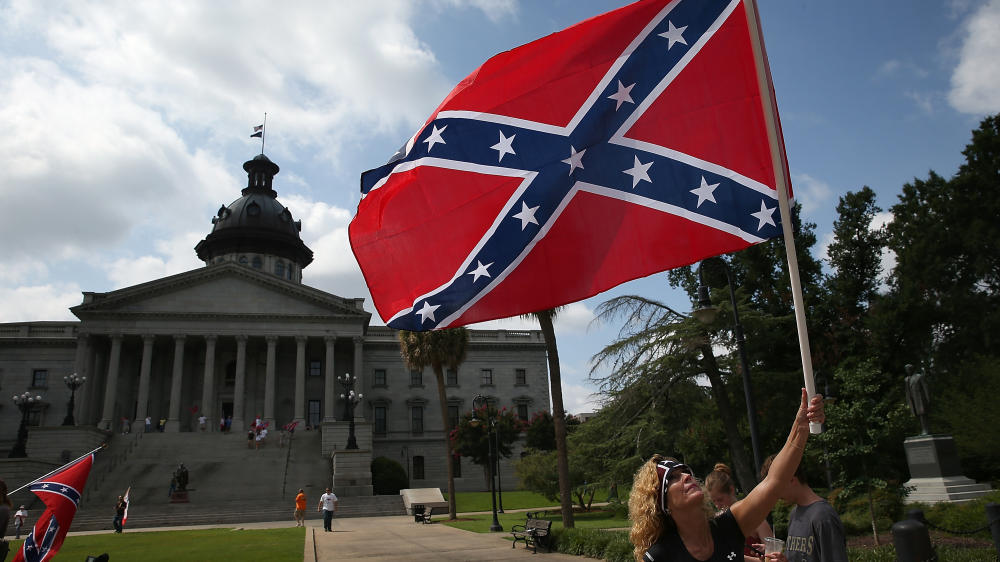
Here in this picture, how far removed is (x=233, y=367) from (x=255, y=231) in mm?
17795

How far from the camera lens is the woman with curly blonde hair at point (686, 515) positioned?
11.5 feet

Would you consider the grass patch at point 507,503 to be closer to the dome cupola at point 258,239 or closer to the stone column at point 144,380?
the stone column at point 144,380

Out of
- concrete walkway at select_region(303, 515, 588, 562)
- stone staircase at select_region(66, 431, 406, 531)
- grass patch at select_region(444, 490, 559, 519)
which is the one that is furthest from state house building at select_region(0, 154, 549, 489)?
concrete walkway at select_region(303, 515, 588, 562)

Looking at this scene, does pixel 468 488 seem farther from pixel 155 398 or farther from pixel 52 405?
pixel 52 405

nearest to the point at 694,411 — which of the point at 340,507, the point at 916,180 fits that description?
the point at 340,507

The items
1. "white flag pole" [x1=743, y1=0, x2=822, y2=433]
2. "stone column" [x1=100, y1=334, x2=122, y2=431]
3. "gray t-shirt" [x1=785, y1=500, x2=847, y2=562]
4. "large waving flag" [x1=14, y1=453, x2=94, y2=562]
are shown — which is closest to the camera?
"gray t-shirt" [x1=785, y1=500, x2=847, y2=562]

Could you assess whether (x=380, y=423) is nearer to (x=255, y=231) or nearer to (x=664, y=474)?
(x=255, y=231)

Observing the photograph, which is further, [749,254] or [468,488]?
[468,488]

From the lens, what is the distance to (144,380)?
5584 cm

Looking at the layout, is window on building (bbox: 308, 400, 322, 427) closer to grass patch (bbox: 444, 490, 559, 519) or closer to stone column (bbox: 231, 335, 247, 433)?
stone column (bbox: 231, 335, 247, 433)

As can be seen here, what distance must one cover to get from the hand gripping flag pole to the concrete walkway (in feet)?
25.5

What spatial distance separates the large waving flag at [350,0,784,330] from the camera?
6324 mm

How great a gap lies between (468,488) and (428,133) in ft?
197

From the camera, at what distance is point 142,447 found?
161 ft
